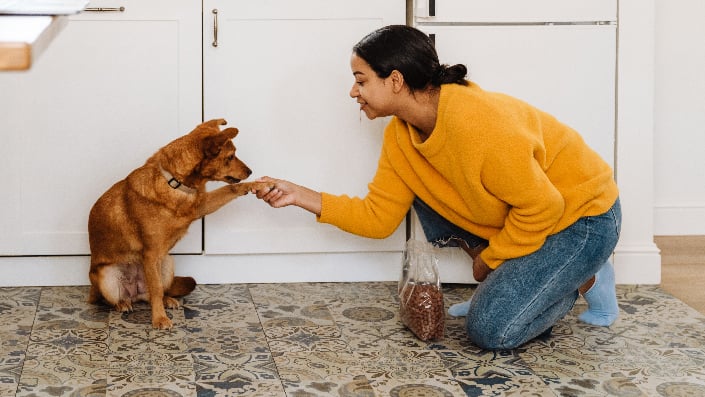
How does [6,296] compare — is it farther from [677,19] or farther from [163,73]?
[677,19]

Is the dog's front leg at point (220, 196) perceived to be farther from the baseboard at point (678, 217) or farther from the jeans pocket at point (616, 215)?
the baseboard at point (678, 217)

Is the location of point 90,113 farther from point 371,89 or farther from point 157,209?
point 371,89

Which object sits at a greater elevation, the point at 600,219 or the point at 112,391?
the point at 600,219

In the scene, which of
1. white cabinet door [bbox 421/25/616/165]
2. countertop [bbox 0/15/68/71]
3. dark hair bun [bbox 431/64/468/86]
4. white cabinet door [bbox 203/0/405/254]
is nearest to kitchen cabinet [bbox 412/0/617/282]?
white cabinet door [bbox 421/25/616/165]

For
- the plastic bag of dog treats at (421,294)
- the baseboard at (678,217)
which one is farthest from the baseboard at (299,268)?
the baseboard at (678,217)

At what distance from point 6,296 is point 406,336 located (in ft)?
4.28

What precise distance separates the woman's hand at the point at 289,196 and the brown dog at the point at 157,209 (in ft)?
0.58

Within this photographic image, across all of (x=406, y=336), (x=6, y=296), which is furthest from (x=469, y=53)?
(x=6, y=296)

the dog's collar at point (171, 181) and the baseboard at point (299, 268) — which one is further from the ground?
the dog's collar at point (171, 181)

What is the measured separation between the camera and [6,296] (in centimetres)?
269

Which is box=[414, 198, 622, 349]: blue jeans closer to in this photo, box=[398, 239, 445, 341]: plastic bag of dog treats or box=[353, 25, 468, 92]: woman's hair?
box=[398, 239, 445, 341]: plastic bag of dog treats

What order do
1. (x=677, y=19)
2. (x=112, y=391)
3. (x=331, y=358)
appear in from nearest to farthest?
(x=112, y=391), (x=331, y=358), (x=677, y=19)

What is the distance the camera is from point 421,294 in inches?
89.3

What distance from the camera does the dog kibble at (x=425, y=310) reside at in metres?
2.24
